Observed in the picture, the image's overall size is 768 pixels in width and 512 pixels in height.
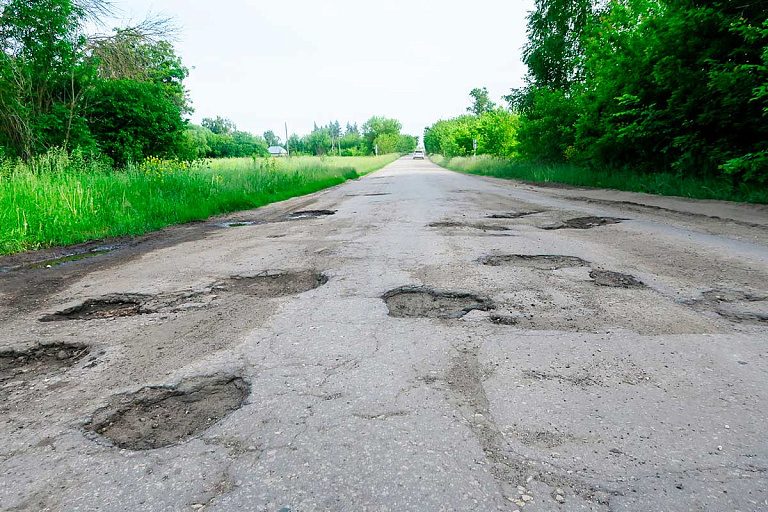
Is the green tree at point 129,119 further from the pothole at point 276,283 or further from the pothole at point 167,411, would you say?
the pothole at point 167,411

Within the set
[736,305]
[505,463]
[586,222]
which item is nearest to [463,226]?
[586,222]

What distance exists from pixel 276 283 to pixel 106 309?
132 centimetres

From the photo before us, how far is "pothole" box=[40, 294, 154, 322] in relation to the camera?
10.7 ft

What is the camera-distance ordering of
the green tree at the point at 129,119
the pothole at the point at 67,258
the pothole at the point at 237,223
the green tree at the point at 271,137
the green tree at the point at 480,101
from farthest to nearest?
the green tree at the point at 271,137 → the green tree at the point at 480,101 → the green tree at the point at 129,119 → the pothole at the point at 237,223 → the pothole at the point at 67,258

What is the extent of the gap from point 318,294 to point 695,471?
2.64 m

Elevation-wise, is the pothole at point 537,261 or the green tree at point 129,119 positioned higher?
the green tree at point 129,119

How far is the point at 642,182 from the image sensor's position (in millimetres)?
11086

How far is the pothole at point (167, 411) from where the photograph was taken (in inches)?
70.6

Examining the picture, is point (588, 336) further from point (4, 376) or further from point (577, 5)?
point (577, 5)

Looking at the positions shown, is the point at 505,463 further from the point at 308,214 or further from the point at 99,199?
the point at 99,199

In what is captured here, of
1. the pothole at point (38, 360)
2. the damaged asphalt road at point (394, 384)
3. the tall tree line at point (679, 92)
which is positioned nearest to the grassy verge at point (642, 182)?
the tall tree line at point (679, 92)

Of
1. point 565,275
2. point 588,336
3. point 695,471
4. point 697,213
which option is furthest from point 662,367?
point 697,213

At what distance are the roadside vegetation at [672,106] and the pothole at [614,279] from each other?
5794 mm

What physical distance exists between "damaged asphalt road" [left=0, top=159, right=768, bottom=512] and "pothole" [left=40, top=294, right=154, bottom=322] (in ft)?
0.08
